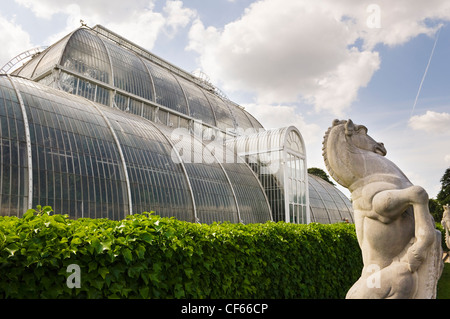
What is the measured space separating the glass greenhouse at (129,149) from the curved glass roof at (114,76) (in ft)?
0.29

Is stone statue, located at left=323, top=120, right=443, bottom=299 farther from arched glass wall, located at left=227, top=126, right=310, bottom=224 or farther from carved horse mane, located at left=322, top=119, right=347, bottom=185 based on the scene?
arched glass wall, located at left=227, top=126, right=310, bottom=224

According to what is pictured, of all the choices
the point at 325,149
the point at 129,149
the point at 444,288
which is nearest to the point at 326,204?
the point at 444,288

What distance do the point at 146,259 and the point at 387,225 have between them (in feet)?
11.3

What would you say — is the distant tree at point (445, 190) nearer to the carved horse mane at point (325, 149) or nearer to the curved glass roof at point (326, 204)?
the curved glass roof at point (326, 204)

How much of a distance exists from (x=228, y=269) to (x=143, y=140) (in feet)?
33.0

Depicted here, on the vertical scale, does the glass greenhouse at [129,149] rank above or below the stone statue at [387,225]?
above

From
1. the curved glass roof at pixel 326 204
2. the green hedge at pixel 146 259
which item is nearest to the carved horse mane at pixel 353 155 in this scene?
the green hedge at pixel 146 259

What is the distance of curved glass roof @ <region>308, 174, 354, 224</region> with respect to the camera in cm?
2950

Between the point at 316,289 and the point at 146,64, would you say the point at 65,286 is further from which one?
the point at 146,64

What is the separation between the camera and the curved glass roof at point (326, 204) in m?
29.5

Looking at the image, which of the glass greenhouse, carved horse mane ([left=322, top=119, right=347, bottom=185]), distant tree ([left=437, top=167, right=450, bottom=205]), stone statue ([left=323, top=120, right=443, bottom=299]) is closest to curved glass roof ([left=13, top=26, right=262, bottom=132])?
the glass greenhouse

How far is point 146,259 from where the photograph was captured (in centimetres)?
477

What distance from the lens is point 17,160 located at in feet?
30.9

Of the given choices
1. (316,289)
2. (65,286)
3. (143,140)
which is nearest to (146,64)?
(143,140)
